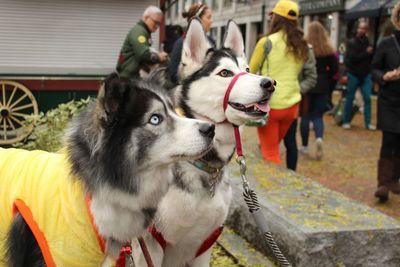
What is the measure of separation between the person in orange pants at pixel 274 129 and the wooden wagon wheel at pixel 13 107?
3.74 m

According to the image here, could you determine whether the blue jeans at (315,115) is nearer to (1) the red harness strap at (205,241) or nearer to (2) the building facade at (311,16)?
(2) the building facade at (311,16)

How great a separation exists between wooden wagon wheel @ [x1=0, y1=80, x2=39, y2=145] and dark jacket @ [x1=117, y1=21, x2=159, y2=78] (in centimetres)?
178

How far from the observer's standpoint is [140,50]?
678 centimetres

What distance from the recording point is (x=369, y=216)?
396cm

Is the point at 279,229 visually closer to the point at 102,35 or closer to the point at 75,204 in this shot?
the point at 75,204

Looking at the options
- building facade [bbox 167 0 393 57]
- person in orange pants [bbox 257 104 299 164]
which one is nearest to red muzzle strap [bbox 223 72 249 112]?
person in orange pants [bbox 257 104 299 164]

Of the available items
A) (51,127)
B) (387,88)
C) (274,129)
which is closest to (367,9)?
(387,88)

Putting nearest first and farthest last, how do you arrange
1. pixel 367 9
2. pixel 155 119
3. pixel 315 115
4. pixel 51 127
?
pixel 155 119 → pixel 51 127 → pixel 315 115 → pixel 367 9

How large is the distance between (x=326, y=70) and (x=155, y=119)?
6930mm

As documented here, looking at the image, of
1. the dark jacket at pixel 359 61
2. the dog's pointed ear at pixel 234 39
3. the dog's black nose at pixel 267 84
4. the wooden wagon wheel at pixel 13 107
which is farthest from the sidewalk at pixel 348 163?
the wooden wagon wheel at pixel 13 107

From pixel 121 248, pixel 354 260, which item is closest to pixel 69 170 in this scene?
pixel 121 248

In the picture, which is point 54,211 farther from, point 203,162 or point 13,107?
point 13,107

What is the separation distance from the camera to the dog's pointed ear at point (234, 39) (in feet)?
11.1

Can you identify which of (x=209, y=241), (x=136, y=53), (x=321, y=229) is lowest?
(x=321, y=229)
